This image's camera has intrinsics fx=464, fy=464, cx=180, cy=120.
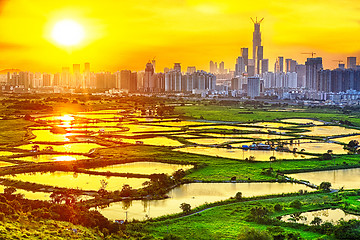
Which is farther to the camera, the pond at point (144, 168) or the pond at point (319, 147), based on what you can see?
the pond at point (319, 147)

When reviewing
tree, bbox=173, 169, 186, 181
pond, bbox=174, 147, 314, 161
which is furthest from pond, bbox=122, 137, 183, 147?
tree, bbox=173, 169, 186, 181

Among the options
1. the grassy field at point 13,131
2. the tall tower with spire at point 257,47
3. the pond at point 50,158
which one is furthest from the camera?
the tall tower with spire at point 257,47

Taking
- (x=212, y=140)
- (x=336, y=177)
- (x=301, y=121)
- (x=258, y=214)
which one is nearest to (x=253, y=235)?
(x=258, y=214)

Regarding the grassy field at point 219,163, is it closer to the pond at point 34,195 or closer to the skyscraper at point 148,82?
the pond at point 34,195

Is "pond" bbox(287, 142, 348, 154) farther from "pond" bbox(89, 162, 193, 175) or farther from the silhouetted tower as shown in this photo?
the silhouetted tower

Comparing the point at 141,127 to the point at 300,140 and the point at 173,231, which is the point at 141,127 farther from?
the point at 173,231

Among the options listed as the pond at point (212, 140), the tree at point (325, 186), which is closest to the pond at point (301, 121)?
the pond at point (212, 140)

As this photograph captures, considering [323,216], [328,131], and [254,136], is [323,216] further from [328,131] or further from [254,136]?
[328,131]
